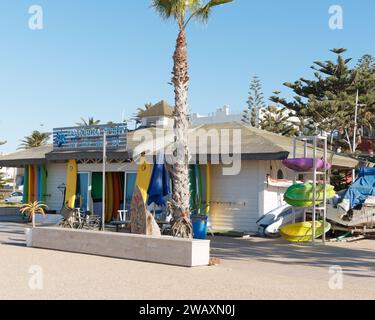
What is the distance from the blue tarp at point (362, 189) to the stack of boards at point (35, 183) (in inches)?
556

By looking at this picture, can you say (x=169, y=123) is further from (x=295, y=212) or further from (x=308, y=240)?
(x=308, y=240)

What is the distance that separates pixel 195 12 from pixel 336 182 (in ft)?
61.7

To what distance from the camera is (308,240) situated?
57.5 ft

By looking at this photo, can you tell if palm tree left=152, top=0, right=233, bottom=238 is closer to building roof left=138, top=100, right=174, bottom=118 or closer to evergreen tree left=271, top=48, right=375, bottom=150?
building roof left=138, top=100, right=174, bottom=118

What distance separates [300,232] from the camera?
17.3m

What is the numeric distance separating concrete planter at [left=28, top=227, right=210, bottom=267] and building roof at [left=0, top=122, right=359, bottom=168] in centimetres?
732

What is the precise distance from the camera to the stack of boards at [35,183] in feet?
86.2

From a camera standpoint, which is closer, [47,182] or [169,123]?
[47,182]

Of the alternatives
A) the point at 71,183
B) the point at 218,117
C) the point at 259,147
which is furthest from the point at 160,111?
the point at 218,117

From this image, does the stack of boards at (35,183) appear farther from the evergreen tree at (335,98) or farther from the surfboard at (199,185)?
the evergreen tree at (335,98)

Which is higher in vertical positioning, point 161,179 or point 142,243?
point 161,179

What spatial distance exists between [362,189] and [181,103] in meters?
8.18

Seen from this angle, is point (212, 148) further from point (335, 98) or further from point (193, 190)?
point (335, 98)
